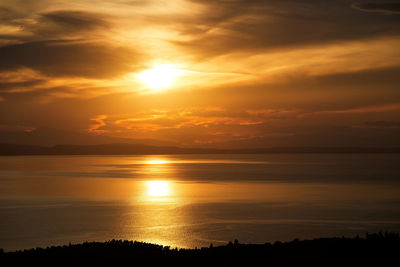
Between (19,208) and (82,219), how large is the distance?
469 inches

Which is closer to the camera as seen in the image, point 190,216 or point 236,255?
point 236,255

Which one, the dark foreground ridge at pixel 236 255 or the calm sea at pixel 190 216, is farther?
the calm sea at pixel 190 216

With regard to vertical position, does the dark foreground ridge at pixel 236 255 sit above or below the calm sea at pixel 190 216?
below

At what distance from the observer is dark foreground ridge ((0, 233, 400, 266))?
1467 centimetres

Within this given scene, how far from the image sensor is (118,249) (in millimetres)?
17453

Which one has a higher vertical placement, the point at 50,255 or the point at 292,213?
the point at 292,213

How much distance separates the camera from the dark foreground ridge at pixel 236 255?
48.1ft

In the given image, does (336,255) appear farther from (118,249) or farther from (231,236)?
(231,236)

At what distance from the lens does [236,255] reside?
1575 centimetres

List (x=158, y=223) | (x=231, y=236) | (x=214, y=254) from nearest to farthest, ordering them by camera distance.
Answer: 1. (x=214, y=254)
2. (x=231, y=236)
3. (x=158, y=223)

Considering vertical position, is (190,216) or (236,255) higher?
(190,216)

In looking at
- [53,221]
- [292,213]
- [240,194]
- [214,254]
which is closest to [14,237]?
[53,221]

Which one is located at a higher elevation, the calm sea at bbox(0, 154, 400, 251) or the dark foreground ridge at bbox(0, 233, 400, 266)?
the calm sea at bbox(0, 154, 400, 251)

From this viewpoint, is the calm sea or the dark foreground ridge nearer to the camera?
the dark foreground ridge
